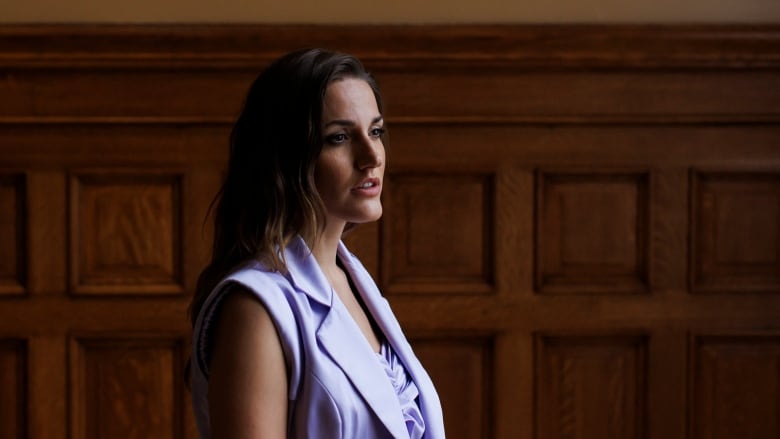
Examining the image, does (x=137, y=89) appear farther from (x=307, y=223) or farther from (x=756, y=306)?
(x=756, y=306)

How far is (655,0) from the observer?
3.20 metres

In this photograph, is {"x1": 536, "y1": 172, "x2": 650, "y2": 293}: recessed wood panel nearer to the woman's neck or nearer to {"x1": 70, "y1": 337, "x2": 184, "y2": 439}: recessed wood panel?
{"x1": 70, "y1": 337, "x2": 184, "y2": 439}: recessed wood panel

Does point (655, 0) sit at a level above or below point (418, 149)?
above

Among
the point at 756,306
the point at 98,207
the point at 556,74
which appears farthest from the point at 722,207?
the point at 98,207

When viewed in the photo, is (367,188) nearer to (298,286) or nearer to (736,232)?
(298,286)

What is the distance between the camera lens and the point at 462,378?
10.7ft

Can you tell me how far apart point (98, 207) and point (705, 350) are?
1.85 meters

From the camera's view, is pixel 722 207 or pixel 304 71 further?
pixel 722 207

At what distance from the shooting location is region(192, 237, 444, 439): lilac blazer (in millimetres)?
1533

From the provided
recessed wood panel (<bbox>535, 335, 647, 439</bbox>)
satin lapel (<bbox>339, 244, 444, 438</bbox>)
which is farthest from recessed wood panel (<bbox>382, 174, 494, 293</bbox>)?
satin lapel (<bbox>339, 244, 444, 438</bbox>)

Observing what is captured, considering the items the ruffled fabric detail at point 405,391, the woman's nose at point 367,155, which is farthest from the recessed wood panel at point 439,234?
the woman's nose at point 367,155

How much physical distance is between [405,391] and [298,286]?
0.99ft

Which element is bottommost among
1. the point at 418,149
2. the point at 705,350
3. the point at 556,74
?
the point at 705,350

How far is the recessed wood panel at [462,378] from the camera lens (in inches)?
128
